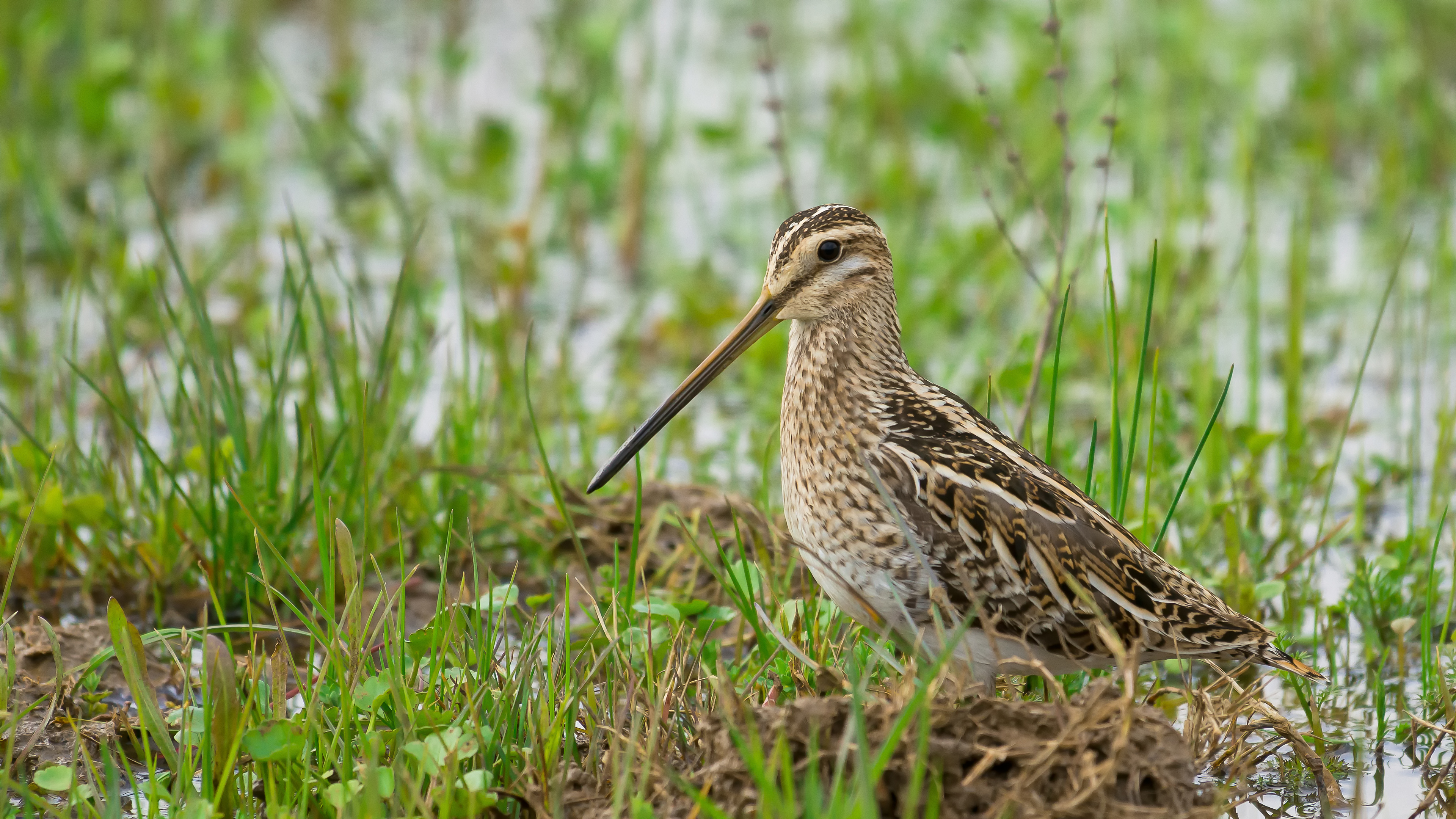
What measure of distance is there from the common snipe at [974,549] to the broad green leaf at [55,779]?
124 cm

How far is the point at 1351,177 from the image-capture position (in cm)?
Answer: 821

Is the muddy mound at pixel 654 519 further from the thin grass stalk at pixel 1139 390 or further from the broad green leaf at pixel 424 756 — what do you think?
the broad green leaf at pixel 424 756

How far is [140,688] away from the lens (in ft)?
11.7

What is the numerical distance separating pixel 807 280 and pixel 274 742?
1592 millimetres

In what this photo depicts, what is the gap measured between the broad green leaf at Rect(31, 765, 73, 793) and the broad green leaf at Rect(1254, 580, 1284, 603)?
9.04ft

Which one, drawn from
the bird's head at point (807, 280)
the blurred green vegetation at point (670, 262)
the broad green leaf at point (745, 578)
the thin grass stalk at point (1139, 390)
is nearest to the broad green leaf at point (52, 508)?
the blurred green vegetation at point (670, 262)

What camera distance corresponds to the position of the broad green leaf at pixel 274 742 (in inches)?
135

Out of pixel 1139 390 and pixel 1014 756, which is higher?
pixel 1139 390

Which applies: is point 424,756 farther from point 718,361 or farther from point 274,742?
point 718,361

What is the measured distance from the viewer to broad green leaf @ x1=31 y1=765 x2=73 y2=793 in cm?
338

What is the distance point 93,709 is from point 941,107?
560 cm

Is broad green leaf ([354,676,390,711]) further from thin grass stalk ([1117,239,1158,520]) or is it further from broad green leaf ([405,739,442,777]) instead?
thin grass stalk ([1117,239,1158,520])

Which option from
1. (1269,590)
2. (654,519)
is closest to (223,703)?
(654,519)

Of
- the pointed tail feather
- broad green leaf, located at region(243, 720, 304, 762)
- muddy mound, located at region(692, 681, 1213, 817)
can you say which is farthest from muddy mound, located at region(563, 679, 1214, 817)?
broad green leaf, located at region(243, 720, 304, 762)
